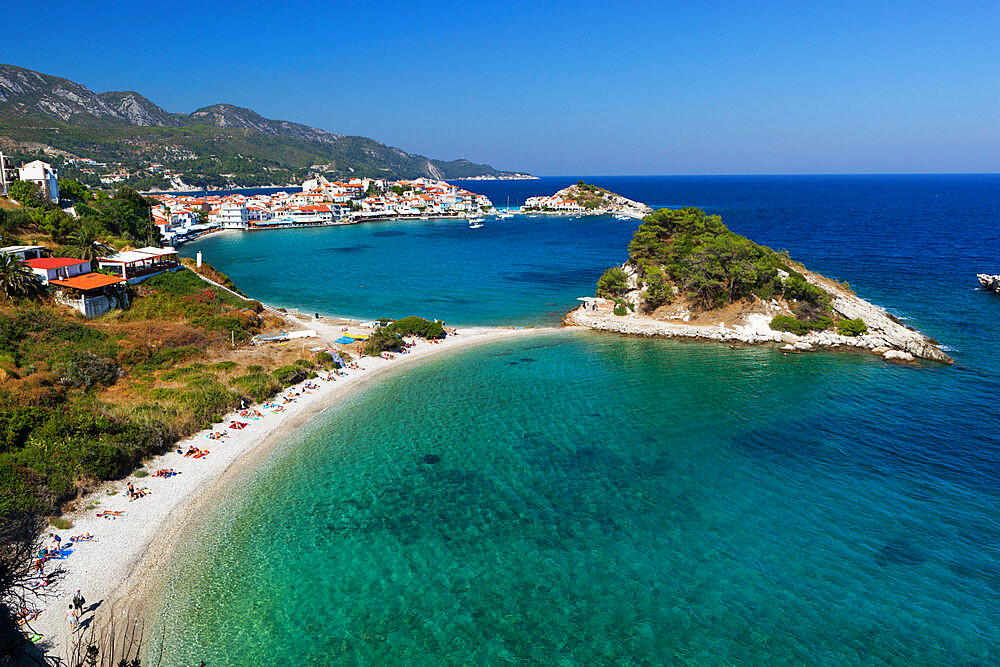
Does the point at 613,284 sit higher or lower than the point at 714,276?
lower

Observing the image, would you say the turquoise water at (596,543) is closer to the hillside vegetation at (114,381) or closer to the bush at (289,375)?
the bush at (289,375)

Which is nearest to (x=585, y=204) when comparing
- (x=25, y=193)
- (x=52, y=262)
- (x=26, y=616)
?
(x=25, y=193)

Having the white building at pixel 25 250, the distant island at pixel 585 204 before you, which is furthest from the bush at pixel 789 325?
the distant island at pixel 585 204

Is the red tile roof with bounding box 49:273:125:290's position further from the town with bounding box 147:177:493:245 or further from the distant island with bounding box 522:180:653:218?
the distant island with bounding box 522:180:653:218

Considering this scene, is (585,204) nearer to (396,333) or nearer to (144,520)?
(396,333)

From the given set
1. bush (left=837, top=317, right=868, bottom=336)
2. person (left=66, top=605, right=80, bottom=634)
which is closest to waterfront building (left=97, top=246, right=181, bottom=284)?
person (left=66, top=605, right=80, bottom=634)

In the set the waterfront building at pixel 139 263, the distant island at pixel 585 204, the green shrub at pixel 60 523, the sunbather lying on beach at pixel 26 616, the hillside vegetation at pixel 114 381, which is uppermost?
the distant island at pixel 585 204

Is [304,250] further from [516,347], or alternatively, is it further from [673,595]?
[673,595]
